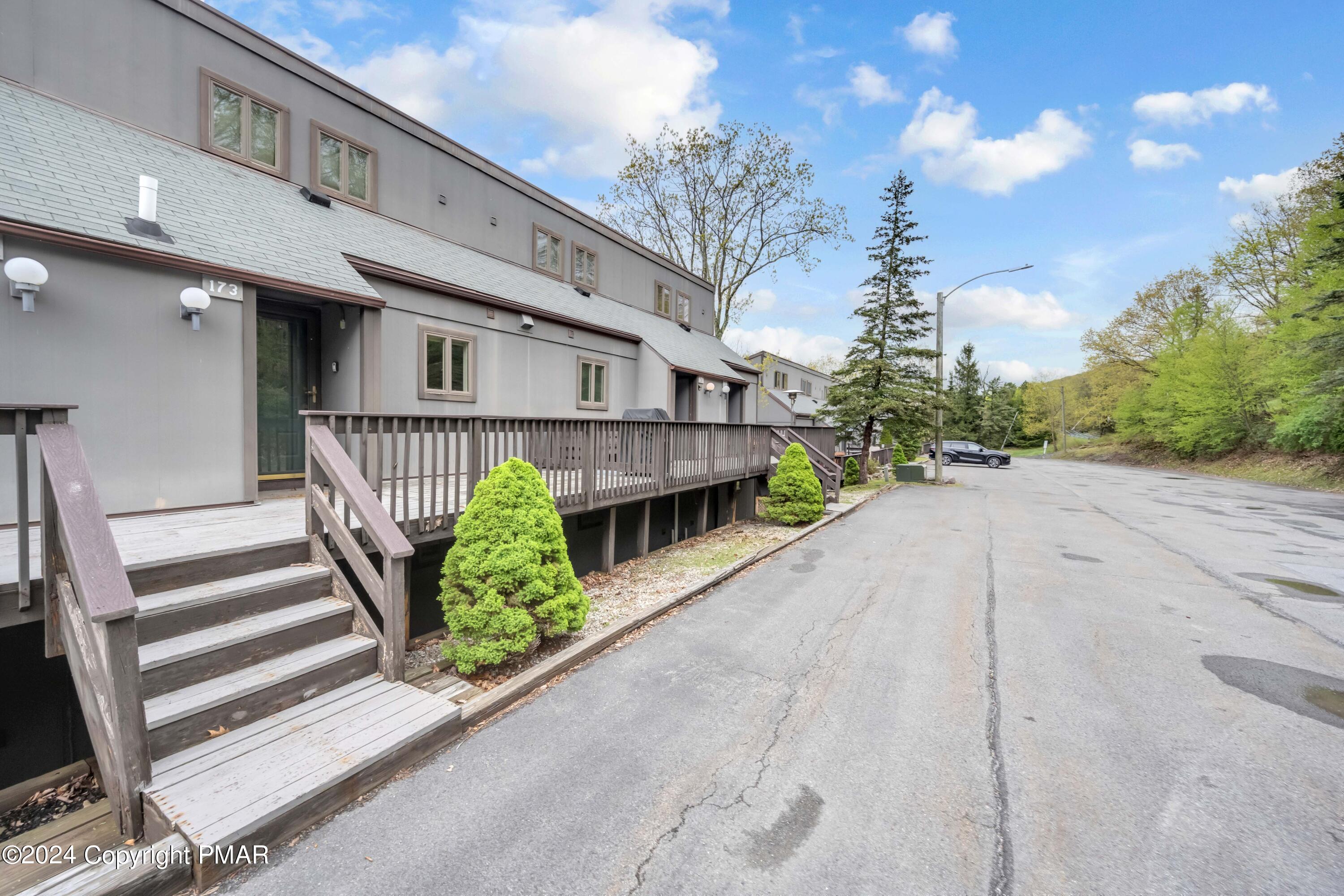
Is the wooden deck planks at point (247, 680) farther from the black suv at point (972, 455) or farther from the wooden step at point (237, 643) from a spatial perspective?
the black suv at point (972, 455)

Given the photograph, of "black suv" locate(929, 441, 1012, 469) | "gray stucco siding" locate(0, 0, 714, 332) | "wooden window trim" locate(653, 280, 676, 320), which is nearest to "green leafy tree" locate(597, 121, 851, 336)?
"wooden window trim" locate(653, 280, 676, 320)

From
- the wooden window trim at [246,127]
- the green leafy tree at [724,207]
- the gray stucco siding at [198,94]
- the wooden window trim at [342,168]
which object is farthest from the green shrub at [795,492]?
the green leafy tree at [724,207]

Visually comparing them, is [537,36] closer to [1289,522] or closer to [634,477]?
[634,477]

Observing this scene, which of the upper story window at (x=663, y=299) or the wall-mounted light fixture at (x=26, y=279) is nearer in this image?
the wall-mounted light fixture at (x=26, y=279)

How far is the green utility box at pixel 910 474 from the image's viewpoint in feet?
61.1

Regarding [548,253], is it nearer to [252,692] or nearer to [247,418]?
[247,418]

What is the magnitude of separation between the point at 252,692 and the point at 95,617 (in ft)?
3.13

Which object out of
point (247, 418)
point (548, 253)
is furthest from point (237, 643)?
point (548, 253)

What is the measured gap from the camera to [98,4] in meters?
6.07

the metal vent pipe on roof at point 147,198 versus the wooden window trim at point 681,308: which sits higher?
the wooden window trim at point 681,308

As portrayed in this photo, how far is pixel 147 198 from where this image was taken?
17.2 feet

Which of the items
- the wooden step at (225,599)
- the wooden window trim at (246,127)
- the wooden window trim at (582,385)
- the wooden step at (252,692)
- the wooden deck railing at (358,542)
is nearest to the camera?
the wooden step at (252,692)

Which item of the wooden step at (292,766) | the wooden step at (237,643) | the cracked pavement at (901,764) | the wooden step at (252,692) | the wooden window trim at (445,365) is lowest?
the cracked pavement at (901,764)

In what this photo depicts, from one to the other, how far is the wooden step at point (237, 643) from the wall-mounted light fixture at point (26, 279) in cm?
374
